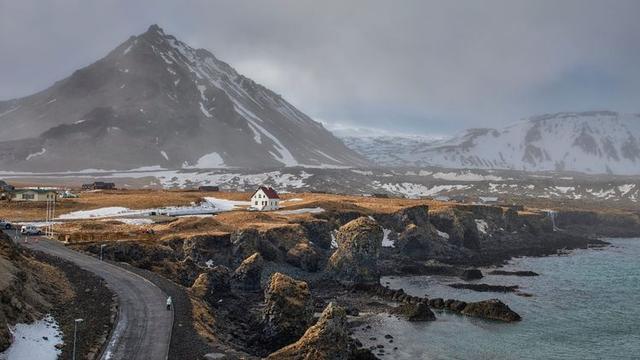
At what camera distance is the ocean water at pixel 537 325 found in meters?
50.4

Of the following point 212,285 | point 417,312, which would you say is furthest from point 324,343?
point 212,285

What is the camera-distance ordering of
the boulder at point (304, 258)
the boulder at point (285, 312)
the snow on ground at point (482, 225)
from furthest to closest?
the snow on ground at point (482, 225)
the boulder at point (304, 258)
the boulder at point (285, 312)

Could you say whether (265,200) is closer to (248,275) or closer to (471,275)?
(248,275)

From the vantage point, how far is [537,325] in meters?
59.4

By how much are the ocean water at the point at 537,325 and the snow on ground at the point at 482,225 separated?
4385 cm

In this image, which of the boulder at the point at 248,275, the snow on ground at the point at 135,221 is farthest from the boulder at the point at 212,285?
the snow on ground at the point at 135,221

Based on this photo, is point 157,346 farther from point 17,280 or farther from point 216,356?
point 17,280

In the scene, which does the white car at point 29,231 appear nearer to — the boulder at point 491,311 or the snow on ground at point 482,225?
the boulder at point 491,311

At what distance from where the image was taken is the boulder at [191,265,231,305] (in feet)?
183

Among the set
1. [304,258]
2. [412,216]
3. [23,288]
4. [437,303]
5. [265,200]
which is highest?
[265,200]

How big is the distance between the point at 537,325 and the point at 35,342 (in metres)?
49.7

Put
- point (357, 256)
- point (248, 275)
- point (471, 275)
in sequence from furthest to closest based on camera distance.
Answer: point (471, 275) < point (357, 256) < point (248, 275)

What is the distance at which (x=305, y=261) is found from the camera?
81688 mm

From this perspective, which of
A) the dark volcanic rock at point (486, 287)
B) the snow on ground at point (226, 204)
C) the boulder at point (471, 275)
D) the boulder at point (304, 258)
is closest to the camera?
the dark volcanic rock at point (486, 287)
